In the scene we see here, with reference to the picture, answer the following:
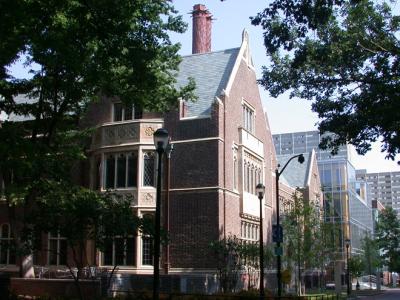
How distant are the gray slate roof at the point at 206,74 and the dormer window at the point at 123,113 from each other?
9.68 ft

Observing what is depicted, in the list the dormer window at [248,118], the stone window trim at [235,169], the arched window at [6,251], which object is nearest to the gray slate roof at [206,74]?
the dormer window at [248,118]

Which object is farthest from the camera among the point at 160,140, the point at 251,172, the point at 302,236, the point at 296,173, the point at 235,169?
the point at 296,173

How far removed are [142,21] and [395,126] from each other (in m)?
9.34

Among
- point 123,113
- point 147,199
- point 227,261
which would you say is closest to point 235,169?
point 147,199

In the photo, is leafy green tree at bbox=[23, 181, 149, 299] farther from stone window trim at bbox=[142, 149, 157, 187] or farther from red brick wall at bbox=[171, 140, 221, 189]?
stone window trim at bbox=[142, 149, 157, 187]

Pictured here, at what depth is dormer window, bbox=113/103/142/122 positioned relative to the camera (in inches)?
1261

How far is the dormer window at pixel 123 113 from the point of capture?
32.0 metres

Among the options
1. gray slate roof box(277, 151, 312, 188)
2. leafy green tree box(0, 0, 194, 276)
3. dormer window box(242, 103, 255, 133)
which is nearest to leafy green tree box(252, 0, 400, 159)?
leafy green tree box(0, 0, 194, 276)

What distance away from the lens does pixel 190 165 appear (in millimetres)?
30703

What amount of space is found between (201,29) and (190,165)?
12998mm

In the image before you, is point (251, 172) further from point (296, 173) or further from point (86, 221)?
point (296, 173)

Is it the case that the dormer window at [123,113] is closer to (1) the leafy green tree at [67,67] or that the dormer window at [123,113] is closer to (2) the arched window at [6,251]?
(1) the leafy green tree at [67,67]

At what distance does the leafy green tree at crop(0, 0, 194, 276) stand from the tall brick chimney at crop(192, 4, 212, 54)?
39.3 ft

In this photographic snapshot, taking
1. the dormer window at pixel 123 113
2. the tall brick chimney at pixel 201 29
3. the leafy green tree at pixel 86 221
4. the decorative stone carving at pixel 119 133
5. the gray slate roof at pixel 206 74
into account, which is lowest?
the leafy green tree at pixel 86 221
